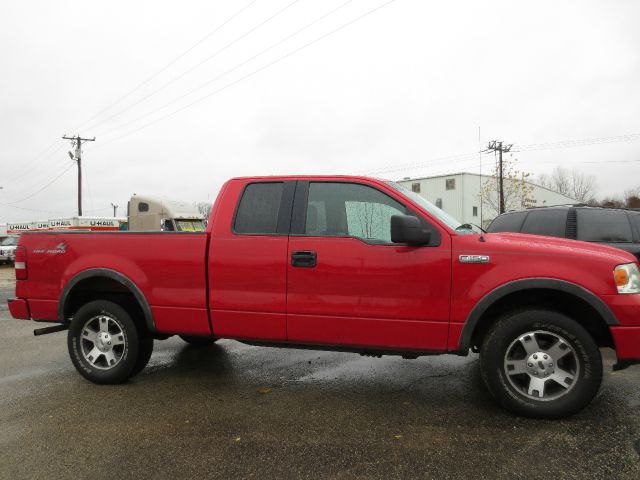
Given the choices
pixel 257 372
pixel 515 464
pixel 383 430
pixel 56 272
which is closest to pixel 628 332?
pixel 515 464

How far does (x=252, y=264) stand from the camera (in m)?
3.90

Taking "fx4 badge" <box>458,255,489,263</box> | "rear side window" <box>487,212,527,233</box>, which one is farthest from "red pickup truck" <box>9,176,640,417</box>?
"rear side window" <box>487,212,527,233</box>

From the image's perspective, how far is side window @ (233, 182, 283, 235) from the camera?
4.00 m

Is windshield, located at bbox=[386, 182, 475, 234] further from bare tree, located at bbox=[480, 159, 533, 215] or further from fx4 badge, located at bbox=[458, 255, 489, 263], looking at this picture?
bare tree, located at bbox=[480, 159, 533, 215]

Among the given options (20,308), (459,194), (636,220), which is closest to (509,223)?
Result: (636,220)

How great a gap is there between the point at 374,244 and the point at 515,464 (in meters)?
1.76

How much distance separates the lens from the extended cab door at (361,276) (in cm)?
353

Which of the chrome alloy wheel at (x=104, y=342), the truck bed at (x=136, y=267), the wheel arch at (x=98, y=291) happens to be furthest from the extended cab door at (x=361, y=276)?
the chrome alloy wheel at (x=104, y=342)

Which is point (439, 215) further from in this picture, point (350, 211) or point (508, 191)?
point (508, 191)

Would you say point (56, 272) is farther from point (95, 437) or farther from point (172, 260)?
point (95, 437)

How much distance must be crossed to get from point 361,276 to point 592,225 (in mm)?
3788

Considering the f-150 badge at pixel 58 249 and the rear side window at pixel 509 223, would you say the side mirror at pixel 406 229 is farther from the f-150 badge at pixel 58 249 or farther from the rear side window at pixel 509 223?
the rear side window at pixel 509 223

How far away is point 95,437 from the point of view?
3.24 meters

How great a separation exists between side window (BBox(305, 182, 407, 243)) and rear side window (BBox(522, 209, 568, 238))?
10.4 feet
